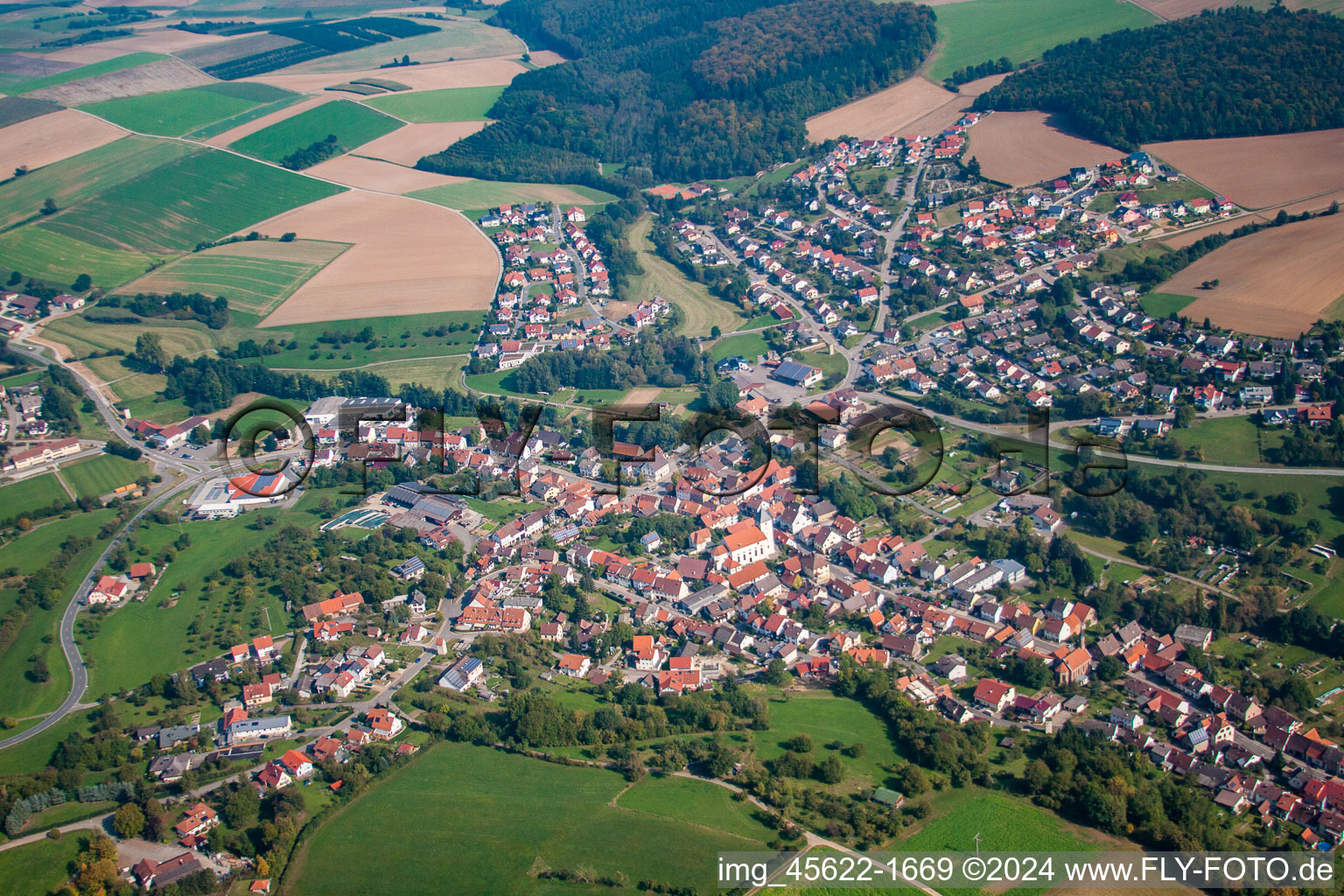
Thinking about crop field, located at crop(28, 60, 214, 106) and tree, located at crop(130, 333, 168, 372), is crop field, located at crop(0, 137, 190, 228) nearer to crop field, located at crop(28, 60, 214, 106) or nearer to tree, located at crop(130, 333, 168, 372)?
crop field, located at crop(28, 60, 214, 106)

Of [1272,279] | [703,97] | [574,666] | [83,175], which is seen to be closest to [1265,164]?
[1272,279]

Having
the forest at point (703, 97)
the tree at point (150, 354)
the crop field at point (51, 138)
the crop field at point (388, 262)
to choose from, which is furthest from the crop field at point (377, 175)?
the tree at point (150, 354)

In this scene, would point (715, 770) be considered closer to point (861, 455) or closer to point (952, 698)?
point (952, 698)

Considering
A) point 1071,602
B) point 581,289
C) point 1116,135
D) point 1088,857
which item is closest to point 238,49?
point 581,289

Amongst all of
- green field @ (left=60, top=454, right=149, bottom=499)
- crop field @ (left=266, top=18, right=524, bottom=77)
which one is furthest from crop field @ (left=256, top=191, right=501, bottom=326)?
crop field @ (left=266, top=18, right=524, bottom=77)

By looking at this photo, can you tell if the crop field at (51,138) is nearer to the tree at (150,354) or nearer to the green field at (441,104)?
the green field at (441,104)

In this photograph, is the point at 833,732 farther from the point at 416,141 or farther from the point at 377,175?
the point at 416,141
